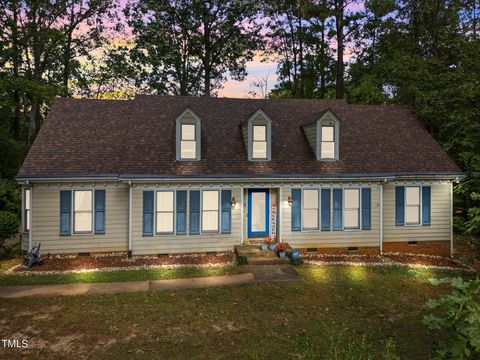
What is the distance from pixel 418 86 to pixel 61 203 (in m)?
21.5

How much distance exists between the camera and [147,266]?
1371 cm

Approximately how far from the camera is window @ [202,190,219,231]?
15.4 m

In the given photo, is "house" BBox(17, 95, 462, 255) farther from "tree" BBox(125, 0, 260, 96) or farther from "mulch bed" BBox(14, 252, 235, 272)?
"tree" BBox(125, 0, 260, 96)

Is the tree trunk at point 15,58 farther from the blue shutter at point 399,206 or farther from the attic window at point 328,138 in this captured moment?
the blue shutter at point 399,206

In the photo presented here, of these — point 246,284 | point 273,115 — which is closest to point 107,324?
point 246,284

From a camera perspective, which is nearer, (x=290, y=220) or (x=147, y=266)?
(x=147, y=266)

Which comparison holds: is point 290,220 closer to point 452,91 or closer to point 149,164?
point 149,164

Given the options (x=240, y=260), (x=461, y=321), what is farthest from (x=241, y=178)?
(x=461, y=321)

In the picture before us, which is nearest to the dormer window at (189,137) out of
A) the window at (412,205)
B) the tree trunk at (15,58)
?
the window at (412,205)

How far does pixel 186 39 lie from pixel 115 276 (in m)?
27.9

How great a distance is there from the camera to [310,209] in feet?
52.6

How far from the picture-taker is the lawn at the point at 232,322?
740cm

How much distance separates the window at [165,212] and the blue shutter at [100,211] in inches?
95.4

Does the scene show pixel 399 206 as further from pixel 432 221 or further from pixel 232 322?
pixel 232 322
